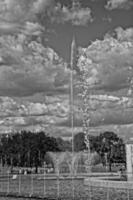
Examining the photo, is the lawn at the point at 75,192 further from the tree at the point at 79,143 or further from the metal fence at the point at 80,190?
the tree at the point at 79,143

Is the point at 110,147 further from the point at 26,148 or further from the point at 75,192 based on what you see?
the point at 75,192

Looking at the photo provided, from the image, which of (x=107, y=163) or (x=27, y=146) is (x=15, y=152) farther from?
(x=107, y=163)

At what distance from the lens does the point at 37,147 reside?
4532 inches

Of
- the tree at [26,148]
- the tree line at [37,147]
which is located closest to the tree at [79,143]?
the tree line at [37,147]

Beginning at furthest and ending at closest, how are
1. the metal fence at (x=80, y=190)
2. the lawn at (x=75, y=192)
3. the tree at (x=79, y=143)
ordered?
the tree at (x=79, y=143) → the metal fence at (x=80, y=190) → the lawn at (x=75, y=192)

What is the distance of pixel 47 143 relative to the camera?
118312mm

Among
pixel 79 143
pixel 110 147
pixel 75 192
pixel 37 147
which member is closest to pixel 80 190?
pixel 75 192

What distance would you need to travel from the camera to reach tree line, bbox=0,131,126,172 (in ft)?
380

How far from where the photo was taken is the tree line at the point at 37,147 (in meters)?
116

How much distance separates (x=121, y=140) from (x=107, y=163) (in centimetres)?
999

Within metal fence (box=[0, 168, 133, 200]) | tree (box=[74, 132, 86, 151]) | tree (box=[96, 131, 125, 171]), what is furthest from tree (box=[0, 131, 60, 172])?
metal fence (box=[0, 168, 133, 200])

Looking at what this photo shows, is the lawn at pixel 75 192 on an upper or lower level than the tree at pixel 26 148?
lower

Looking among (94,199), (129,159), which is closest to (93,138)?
(129,159)

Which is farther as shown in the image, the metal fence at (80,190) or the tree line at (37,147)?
the tree line at (37,147)
